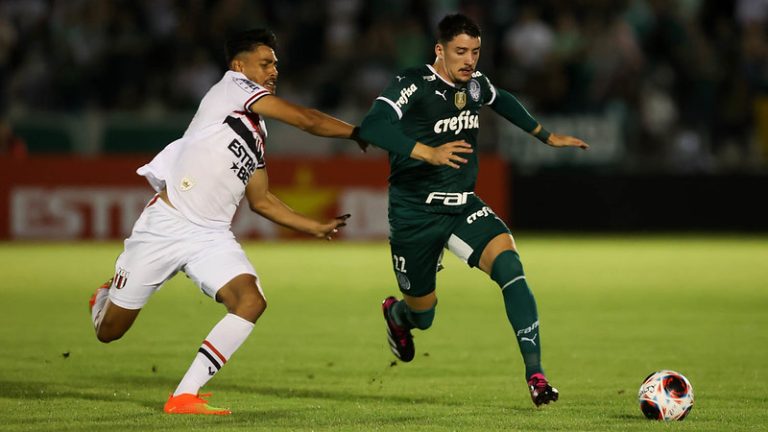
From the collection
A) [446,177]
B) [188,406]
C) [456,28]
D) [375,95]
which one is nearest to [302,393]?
[188,406]

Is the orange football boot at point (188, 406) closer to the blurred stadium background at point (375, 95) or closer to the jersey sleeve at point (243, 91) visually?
the jersey sleeve at point (243, 91)

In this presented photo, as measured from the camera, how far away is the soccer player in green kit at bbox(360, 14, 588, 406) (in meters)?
7.91

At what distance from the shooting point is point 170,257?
25.4ft

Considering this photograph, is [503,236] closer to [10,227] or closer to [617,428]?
[617,428]

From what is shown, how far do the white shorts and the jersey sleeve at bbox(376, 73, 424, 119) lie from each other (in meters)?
1.20

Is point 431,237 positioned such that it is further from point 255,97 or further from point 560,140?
point 255,97

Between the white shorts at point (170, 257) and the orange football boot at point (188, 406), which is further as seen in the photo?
the white shorts at point (170, 257)

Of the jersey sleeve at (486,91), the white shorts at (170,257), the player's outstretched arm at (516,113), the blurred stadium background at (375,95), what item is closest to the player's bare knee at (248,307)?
the white shorts at (170,257)

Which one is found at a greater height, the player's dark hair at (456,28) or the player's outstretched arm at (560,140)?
the player's dark hair at (456,28)

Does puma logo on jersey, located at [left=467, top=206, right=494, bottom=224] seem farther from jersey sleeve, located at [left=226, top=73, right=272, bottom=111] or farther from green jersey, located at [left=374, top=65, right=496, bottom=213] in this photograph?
jersey sleeve, located at [left=226, top=73, right=272, bottom=111]

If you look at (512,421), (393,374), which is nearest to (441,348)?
(393,374)

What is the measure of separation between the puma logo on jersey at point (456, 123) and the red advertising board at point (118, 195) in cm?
1264

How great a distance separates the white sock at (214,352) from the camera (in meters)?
7.45

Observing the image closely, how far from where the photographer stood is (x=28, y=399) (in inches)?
313
